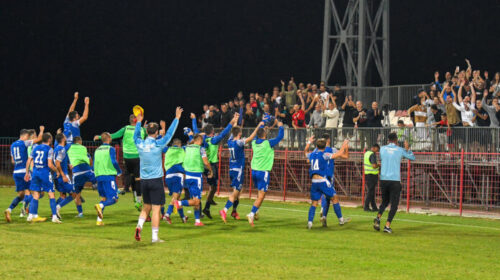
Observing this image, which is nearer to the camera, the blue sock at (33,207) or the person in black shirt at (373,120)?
the blue sock at (33,207)

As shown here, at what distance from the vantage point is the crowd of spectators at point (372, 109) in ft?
77.4

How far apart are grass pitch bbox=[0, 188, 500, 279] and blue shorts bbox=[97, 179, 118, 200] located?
660 mm

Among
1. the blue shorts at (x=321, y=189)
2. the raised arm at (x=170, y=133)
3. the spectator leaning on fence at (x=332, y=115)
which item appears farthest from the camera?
the spectator leaning on fence at (x=332, y=115)

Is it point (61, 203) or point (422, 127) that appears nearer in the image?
point (61, 203)

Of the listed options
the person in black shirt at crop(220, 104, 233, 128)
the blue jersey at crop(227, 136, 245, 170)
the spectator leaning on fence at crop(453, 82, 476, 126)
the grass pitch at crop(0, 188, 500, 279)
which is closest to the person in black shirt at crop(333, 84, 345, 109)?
the person in black shirt at crop(220, 104, 233, 128)

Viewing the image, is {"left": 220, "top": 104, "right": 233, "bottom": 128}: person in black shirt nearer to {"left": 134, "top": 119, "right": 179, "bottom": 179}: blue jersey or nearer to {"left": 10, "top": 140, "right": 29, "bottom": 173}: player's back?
{"left": 10, "top": 140, "right": 29, "bottom": 173}: player's back

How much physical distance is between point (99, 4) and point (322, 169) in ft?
89.8

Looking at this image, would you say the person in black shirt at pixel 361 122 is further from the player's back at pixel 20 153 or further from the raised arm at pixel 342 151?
the player's back at pixel 20 153

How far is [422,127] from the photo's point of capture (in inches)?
939

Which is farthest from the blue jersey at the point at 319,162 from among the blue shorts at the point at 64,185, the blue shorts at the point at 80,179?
the blue shorts at the point at 64,185

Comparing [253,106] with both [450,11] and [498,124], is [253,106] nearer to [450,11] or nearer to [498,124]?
[498,124]

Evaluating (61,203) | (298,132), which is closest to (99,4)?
(298,132)

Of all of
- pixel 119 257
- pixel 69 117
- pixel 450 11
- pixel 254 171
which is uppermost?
pixel 450 11

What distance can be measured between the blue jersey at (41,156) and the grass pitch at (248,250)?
53.9 inches
